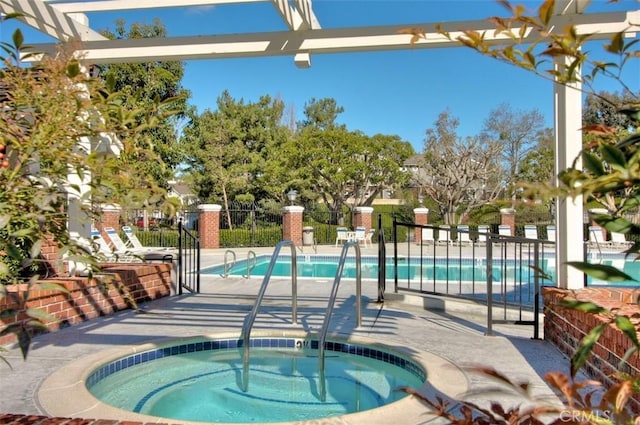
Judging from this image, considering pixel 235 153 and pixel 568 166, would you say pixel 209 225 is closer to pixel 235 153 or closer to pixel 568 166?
pixel 235 153

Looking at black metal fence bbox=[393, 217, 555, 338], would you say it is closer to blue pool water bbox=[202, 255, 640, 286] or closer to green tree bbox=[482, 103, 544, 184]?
blue pool water bbox=[202, 255, 640, 286]

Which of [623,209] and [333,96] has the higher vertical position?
[333,96]

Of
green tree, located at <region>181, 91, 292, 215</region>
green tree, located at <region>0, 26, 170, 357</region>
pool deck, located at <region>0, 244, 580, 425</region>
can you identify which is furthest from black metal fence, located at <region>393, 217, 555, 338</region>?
green tree, located at <region>181, 91, 292, 215</region>

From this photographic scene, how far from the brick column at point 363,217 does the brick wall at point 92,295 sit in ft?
54.8

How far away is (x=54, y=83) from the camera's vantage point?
1488 millimetres

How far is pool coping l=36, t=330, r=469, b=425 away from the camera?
9.59ft

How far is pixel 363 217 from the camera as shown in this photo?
79.8 ft

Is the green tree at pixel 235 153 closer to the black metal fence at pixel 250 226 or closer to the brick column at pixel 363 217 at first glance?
the black metal fence at pixel 250 226

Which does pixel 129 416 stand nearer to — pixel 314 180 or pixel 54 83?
pixel 54 83

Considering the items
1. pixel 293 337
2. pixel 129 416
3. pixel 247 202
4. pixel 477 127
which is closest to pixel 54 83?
pixel 129 416

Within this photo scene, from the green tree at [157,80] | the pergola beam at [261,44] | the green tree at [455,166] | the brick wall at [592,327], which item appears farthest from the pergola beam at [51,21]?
the green tree at [455,166]

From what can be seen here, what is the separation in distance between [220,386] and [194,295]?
3.81 m

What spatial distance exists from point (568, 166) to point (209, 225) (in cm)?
1734

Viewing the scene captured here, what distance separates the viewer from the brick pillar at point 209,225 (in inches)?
825
